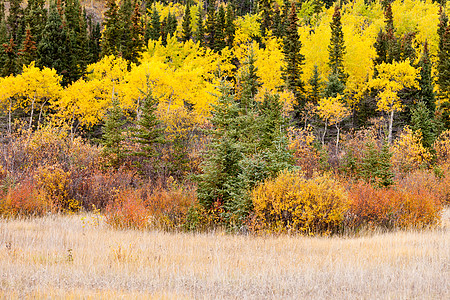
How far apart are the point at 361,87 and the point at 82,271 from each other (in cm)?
4385

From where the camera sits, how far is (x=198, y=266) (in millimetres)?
7273

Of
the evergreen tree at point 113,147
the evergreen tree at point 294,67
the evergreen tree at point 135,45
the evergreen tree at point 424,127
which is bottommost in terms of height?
the evergreen tree at point 113,147

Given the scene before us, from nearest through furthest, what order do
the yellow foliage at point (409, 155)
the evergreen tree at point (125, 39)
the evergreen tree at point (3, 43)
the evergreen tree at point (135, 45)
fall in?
the yellow foliage at point (409, 155)
the evergreen tree at point (125, 39)
the evergreen tree at point (135, 45)
the evergreen tree at point (3, 43)

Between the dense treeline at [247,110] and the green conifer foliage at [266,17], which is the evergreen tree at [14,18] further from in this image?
the green conifer foliage at [266,17]

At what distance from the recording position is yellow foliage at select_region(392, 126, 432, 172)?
25.6 m

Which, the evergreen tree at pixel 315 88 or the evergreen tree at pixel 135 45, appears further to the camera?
the evergreen tree at pixel 135 45

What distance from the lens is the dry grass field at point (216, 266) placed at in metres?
5.83

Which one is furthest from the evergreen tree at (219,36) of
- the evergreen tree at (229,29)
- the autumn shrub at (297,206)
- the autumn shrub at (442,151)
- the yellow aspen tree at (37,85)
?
the autumn shrub at (297,206)

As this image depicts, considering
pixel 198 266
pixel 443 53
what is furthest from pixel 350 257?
pixel 443 53

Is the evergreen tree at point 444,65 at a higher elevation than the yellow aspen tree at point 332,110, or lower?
higher

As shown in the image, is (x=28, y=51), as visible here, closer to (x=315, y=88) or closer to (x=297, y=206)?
(x=315, y=88)

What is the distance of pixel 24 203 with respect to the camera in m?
13.0

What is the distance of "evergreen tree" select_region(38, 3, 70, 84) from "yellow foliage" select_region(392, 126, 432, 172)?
40974 millimetres

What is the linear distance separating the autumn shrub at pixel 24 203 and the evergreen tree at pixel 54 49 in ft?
130
